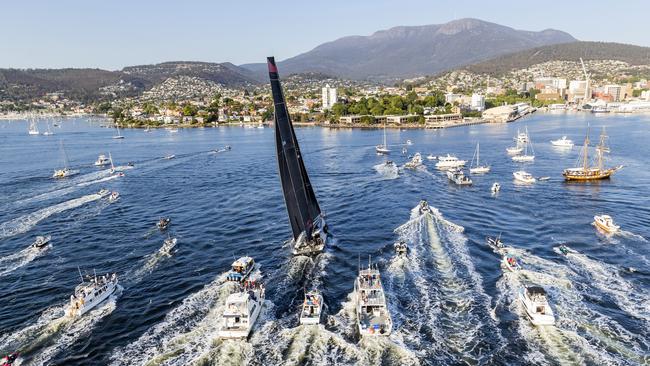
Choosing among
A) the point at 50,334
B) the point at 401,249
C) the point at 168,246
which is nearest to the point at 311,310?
the point at 401,249

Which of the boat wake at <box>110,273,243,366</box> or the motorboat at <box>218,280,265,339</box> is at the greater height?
the motorboat at <box>218,280,265,339</box>

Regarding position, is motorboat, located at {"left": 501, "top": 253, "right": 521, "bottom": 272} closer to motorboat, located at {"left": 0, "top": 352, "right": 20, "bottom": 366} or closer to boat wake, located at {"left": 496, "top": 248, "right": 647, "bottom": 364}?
boat wake, located at {"left": 496, "top": 248, "right": 647, "bottom": 364}

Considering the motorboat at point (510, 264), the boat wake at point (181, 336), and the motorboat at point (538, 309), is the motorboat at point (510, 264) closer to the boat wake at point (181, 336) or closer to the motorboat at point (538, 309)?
A: the motorboat at point (538, 309)

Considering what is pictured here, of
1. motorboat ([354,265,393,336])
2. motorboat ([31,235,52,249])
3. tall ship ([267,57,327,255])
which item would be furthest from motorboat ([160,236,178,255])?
motorboat ([354,265,393,336])

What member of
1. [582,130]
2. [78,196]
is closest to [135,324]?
[78,196]

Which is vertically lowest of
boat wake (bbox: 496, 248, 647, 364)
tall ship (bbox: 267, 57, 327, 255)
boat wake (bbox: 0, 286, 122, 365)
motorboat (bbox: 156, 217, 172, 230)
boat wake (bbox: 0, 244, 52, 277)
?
boat wake (bbox: 496, 248, 647, 364)

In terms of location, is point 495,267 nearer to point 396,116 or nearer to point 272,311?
point 272,311

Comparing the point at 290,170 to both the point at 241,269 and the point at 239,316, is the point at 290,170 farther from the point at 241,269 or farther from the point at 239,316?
the point at 239,316
